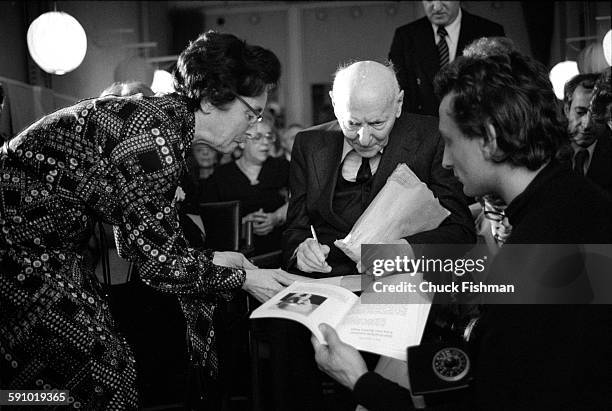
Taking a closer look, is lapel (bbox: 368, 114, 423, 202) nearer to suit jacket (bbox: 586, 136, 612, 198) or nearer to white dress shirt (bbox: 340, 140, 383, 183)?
white dress shirt (bbox: 340, 140, 383, 183)

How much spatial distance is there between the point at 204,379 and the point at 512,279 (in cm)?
97

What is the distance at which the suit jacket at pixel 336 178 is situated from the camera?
2.37m

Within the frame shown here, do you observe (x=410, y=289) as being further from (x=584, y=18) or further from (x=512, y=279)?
(x=584, y=18)

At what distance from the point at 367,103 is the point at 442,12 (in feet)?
4.61

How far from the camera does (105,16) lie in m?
8.84

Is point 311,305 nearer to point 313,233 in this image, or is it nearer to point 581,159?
point 313,233

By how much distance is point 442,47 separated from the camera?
348cm

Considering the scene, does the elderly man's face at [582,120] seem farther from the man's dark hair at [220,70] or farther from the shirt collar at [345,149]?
the man's dark hair at [220,70]

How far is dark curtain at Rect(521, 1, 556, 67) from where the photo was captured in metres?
10.1

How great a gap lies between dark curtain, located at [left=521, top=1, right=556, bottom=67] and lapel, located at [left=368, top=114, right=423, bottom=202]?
845cm

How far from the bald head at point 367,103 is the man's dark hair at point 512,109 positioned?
0.88m

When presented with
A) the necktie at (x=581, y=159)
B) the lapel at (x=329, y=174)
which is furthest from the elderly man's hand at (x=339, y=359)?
the necktie at (x=581, y=159)

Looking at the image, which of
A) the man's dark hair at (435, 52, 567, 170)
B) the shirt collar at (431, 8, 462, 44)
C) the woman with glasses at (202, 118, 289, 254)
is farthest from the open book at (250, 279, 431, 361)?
the woman with glasses at (202, 118, 289, 254)

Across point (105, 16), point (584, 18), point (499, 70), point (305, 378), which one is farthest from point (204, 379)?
point (584, 18)
